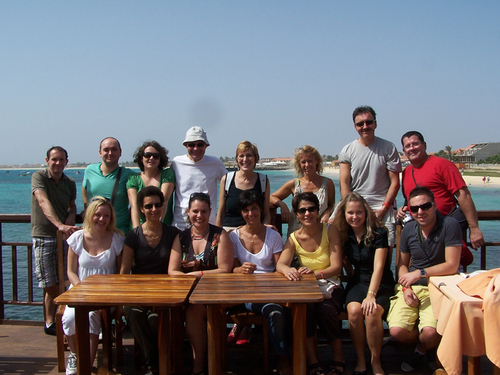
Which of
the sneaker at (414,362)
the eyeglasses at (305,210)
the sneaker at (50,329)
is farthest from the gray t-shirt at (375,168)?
the sneaker at (50,329)

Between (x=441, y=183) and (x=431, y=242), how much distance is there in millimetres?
706

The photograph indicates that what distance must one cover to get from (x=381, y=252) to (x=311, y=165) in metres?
1.15

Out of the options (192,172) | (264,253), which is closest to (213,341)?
(264,253)

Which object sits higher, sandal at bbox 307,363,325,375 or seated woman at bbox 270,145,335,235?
seated woman at bbox 270,145,335,235

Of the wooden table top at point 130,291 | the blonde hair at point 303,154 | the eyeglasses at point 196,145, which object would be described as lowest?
the wooden table top at point 130,291

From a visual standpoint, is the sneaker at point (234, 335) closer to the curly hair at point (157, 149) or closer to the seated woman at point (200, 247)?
the seated woman at point (200, 247)

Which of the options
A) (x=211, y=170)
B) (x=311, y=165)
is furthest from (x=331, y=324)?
(x=211, y=170)

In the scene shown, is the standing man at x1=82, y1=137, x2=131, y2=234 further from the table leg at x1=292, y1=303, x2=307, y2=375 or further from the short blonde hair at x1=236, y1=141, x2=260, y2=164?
the table leg at x1=292, y1=303, x2=307, y2=375

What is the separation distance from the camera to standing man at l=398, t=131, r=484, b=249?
3748mm

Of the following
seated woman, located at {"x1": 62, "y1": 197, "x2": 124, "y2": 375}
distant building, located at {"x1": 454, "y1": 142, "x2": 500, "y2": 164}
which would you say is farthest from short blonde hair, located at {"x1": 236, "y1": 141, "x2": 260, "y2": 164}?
distant building, located at {"x1": 454, "y1": 142, "x2": 500, "y2": 164}

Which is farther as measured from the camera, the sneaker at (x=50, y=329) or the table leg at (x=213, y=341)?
the sneaker at (x=50, y=329)

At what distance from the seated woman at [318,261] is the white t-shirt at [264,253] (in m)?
0.12

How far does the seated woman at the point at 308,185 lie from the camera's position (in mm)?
4129

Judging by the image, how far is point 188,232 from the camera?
363 centimetres
